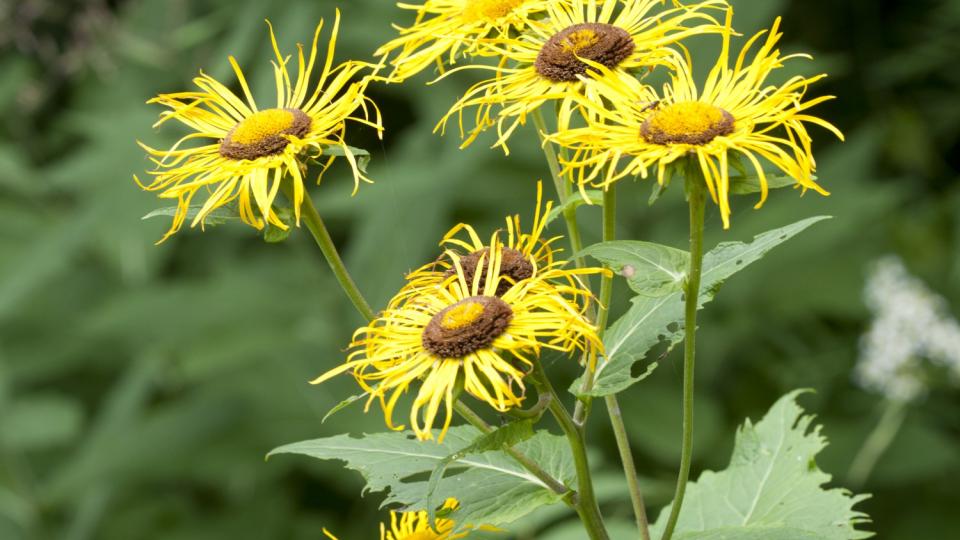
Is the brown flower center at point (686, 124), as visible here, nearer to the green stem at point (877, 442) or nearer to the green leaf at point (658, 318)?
the green leaf at point (658, 318)

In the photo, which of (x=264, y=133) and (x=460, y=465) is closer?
(x=264, y=133)

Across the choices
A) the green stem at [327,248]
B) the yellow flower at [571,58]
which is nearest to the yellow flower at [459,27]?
the yellow flower at [571,58]

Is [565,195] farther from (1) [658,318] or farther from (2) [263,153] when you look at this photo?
(2) [263,153]

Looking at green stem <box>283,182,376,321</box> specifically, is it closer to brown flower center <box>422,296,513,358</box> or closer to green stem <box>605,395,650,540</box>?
brown flower center <box>422,296,513,358</box>

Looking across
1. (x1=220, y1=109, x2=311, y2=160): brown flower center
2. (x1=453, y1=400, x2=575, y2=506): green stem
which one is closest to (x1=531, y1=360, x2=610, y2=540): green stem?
(x1=453, y1=400, x2=575, y2=506): green stem

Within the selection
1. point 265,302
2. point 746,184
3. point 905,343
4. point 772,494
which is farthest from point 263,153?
point 905,343

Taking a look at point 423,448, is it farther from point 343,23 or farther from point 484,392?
point 343,23
